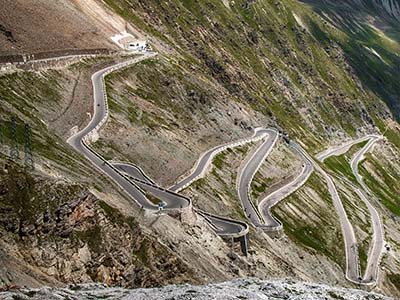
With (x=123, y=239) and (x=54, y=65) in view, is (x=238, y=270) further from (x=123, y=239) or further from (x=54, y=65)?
(x=54, y=65)

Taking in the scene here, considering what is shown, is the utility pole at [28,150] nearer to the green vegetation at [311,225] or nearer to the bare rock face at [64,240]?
the bare rock face at [64,240]

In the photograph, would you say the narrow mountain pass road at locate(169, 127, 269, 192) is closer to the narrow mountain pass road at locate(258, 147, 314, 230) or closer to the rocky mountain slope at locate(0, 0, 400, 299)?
the rocky mountain slope at locate(0, 0, 400, 299)

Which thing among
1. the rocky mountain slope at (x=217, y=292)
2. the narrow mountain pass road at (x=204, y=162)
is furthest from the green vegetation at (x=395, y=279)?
the rocky mountain slope at (x=217, y=292)

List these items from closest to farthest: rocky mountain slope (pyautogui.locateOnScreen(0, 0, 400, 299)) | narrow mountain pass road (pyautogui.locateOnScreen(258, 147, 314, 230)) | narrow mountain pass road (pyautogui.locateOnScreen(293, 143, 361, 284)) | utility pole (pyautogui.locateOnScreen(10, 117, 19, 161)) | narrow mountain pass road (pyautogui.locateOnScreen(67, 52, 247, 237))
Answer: rocky mountain slope (pyautogui.locateOnScreen(0, 0, 400, 299)) → utility pole (pyautogui.locateOnScreen(10, 117, 19, 161)) → narrow mountain pass road (pyautogui.locateOnScreen(67, 52, 247, 237)) → narrow mountain pass road (pyautogui.locateOnScreen(258, 147, 314, 230)) → narrow mountain pass road (pyautogui.locateOnScreen(293, 143, 361, 284))

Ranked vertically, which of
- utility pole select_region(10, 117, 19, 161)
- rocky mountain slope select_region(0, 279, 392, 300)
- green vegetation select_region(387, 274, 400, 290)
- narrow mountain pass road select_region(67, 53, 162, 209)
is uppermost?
rocky mountain slope select_region(0, 279, 392, 300)

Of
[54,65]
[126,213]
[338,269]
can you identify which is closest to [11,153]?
[126,213]

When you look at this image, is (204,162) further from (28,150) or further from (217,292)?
(217,292)

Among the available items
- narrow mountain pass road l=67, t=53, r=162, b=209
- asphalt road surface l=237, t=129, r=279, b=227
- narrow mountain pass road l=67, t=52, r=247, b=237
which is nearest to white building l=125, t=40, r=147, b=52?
narrow mountain pass road l=67, t=53, r=162, b=209

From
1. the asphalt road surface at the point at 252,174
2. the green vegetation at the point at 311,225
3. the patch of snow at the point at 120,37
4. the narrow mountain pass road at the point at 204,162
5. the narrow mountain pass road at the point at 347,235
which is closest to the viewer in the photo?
the narrow mountain pass road at the point at 204,162

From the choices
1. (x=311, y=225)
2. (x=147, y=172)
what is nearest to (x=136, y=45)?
(x=147, y=172)
